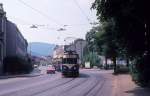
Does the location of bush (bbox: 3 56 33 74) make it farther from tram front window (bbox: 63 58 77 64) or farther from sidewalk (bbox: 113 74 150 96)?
sidewalk (bbox: 113 74 150 96)

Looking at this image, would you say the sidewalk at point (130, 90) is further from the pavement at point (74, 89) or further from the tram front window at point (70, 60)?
the tram front window at point (70, 60)

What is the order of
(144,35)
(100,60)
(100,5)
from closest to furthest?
(100,5) < (144,35) < (100,60)

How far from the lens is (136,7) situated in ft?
80.6

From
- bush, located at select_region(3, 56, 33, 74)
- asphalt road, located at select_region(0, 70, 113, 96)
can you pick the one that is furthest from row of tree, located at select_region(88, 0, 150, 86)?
bush, located at select_region(3, 56, 33, 74)

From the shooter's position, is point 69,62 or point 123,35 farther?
point 69,62

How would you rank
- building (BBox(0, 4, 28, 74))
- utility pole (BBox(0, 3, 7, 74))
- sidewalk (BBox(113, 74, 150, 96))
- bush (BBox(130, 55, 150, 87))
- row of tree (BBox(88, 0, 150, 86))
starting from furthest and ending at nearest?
building (BBox(0, 4, 28, 74)) < utility pole (BBox(0, 3, 7, 74)) < bush (BBox(130, 55, 150, 87)) < sidewalk (BBox(113, 74, 150, 96)) < row of tree (BBox(88, 0, 150, 86))

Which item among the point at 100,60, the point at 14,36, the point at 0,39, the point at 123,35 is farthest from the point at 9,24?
the point at 123,35

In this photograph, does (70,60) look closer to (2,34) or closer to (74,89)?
(2,34)

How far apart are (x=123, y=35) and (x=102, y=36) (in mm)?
40496

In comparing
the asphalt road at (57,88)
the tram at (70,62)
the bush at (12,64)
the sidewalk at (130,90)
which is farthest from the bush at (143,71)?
the bush at (12,64)

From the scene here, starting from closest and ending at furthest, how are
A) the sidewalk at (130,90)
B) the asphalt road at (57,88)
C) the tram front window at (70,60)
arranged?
1. the sidewalk at (130,90)
2. the asphalt road at (57,88)
3. the tram front window at (70,60)

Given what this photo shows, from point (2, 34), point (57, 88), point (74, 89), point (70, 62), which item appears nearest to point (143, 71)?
point (74, 89)

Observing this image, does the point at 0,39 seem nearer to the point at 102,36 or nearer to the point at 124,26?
the point at 102,36

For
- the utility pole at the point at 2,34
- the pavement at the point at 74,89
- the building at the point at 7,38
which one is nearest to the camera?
the pavement at the point at 74,89
